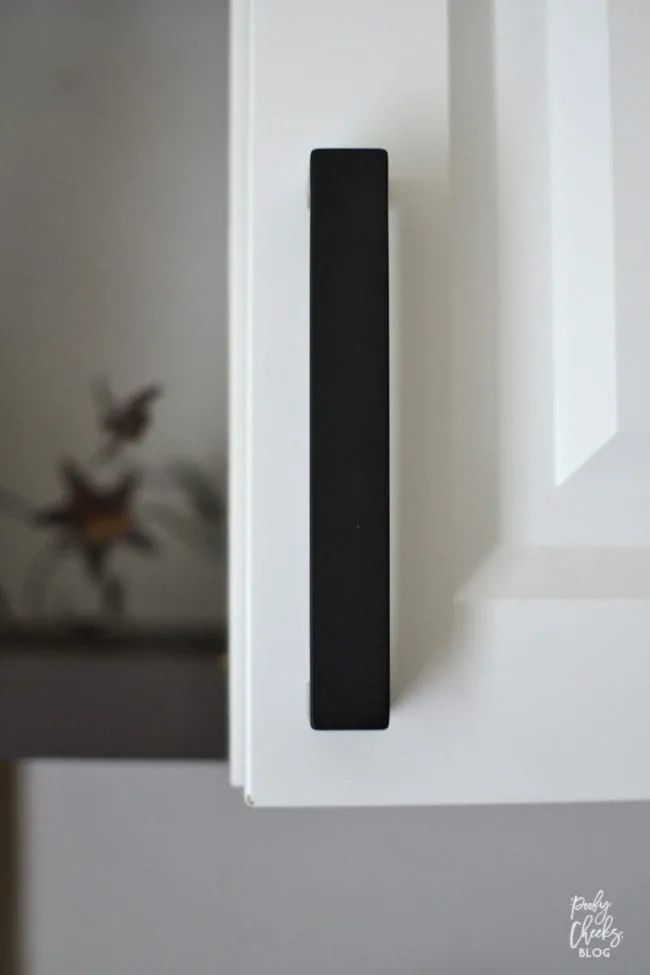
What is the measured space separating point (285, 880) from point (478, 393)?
502 mm

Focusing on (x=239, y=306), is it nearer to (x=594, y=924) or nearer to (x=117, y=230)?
(x=117, y=230)

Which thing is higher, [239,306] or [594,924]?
[239,306]

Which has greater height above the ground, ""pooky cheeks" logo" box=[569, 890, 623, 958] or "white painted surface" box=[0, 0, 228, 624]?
"white painted surface" box=[0, 0, 228, 624]

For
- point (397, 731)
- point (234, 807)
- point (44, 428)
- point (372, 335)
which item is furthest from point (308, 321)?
point (234, 807)

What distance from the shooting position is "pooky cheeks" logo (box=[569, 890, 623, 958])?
2.16ft

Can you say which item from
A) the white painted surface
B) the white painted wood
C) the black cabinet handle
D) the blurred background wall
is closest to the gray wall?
the blurred background wall

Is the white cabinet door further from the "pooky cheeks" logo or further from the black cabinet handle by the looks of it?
the "pooky cheeks" logo

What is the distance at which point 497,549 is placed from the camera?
0.29 meters

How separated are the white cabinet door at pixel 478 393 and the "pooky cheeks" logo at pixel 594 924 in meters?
0.44

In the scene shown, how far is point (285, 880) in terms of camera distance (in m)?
0.66

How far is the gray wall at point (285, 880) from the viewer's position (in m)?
0.65

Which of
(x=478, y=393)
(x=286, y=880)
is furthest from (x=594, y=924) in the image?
(x=478, y=393)

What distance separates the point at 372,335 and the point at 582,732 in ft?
0.48

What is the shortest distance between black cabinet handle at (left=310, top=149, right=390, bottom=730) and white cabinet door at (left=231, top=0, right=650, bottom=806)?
0.9 inches
